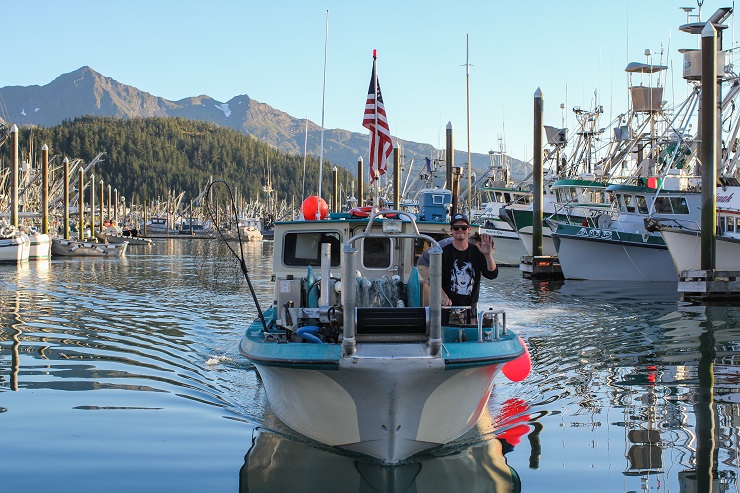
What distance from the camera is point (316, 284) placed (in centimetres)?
1047

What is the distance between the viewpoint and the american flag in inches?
550

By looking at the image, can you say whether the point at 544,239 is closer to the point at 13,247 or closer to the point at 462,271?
the point at 13,247

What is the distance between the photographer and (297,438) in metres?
9.98

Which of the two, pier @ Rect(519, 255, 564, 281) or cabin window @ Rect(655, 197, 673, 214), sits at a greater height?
cabin window @ Rect(655, 197, 673, 214)

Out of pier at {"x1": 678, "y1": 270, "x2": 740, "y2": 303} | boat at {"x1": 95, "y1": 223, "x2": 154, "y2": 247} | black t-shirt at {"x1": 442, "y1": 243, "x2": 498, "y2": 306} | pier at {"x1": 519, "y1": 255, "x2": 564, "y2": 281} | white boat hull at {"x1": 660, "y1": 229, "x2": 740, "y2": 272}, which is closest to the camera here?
black t-shirt at {"x1": 442, "y1": 243, "x2": 498, "y2": 306}

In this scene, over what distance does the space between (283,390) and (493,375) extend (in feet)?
7.57

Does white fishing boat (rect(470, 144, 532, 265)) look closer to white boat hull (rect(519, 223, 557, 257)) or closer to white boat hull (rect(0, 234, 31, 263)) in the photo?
white boat hull (rect(519, 223, 557, 257))

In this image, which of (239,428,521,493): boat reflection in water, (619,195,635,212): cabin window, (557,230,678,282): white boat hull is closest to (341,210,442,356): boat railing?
(239,428,521,493): boat reflection in water

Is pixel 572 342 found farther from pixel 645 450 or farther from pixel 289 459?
pixel 289 459

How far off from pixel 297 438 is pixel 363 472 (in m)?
1.30

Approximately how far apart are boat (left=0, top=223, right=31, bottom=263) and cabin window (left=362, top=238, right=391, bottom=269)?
3621 cm

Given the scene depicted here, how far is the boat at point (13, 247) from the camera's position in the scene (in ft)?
144

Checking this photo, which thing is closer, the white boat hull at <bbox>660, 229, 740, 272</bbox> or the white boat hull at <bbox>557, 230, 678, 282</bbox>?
the white boat hull at <bbox>660, 229, 740, 272</bbox>

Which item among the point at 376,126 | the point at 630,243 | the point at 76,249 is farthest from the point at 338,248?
the point at 76,249
